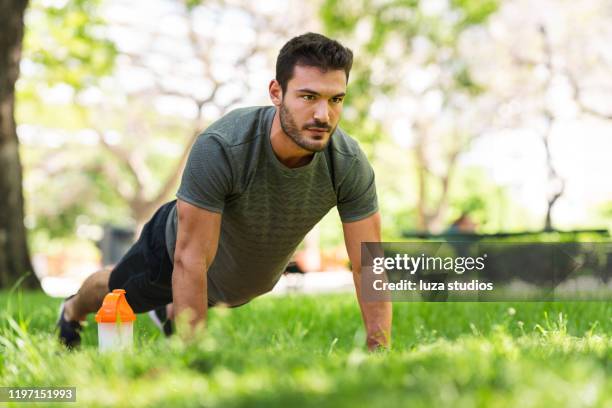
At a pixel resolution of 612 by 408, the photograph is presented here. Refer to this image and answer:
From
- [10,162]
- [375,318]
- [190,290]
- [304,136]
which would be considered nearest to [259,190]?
[304,136]

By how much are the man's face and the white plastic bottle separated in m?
1.11

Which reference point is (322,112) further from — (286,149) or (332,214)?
(332,214)

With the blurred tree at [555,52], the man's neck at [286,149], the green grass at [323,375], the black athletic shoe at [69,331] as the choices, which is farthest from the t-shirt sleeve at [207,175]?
the blurred tree at [555,52]

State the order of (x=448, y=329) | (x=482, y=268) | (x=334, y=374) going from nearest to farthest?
(x=334, y=374), (x=448, y=329), (x=482, y=268)

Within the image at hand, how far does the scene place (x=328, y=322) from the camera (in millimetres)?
5547

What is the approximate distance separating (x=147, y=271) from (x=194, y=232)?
0.82 meters

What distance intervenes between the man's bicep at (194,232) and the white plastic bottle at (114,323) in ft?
1.51

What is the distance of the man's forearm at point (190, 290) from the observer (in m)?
3.57

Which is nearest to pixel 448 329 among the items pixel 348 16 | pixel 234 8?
pixel 348 16

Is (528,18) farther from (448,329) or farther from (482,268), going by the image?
(448,329)

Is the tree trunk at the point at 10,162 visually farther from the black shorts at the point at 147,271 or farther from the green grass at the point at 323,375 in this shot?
the green grass at the point at 323,375

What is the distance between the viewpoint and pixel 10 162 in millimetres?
10461

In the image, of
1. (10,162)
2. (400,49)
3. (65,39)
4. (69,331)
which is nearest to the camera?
(69,331)

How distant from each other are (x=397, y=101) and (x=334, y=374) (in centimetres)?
2343
